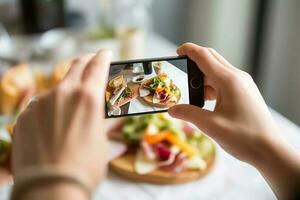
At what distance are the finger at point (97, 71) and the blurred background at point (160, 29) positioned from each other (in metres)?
0.62

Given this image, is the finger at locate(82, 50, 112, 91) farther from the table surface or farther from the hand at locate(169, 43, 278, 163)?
the table surface

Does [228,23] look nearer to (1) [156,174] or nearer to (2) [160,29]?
(2) [160,29]

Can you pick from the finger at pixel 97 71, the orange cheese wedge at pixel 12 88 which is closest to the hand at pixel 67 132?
the finger at pixel 97 71

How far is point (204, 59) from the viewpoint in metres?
0.49

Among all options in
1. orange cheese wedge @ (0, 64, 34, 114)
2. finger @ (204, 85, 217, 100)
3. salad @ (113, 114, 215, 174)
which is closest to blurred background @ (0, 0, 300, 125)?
orange cheese wedge @ (0, 64, 34, 114)

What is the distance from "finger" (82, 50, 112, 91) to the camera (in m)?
0.37

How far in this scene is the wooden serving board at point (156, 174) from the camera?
2.27 ft

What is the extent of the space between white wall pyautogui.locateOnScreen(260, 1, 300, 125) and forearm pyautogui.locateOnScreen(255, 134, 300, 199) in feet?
2.13

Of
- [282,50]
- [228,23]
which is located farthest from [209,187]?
[228,23]

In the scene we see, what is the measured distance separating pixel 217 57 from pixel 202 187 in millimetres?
264

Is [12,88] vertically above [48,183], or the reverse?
[48,183]

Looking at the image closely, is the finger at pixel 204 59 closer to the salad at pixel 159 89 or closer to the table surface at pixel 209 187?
the salad at pixel 159 89

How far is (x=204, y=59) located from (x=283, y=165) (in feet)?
0.46

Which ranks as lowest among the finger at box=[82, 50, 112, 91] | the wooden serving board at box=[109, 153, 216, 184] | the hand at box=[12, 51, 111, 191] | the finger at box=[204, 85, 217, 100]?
the wooden serving board at box=[109, 153, 216, 184]
